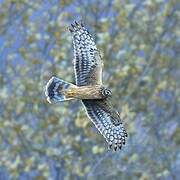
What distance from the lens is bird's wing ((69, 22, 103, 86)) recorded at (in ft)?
3.07

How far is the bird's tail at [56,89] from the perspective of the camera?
946 mm

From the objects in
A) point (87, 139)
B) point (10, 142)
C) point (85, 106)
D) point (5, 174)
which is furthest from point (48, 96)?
point (5, 174)

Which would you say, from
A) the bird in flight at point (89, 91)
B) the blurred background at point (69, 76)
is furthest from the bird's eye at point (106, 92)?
the blurred background at point (69, 76)

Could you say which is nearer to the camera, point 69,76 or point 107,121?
point 107,121

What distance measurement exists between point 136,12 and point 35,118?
192cm

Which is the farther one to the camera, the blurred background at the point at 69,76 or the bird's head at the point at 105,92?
the blurred background at the point at 69,76

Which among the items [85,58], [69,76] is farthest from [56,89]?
[69,76]

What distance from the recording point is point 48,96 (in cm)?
95

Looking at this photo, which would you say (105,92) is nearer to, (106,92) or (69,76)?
(106,92)

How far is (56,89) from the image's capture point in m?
0.99

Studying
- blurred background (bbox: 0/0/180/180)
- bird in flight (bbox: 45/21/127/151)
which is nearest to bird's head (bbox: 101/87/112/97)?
bird in flight (bbox: 45/21/127/151)

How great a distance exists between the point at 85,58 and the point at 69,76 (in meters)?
5.94

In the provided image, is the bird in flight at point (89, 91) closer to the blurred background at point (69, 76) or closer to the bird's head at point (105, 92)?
the bird's head at point (105, 92)

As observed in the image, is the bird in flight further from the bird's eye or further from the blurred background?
the blurred background
